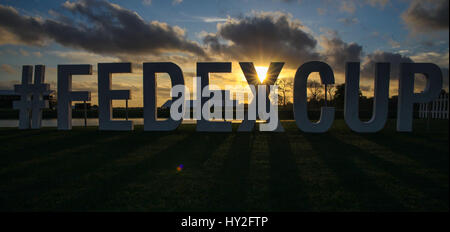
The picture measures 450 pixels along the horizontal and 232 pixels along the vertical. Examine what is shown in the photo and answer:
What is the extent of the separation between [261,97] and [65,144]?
7.79m

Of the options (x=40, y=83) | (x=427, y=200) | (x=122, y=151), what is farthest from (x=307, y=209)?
(x=40, y=83)

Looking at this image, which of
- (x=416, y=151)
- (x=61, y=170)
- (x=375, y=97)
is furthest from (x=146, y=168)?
(x=375, y=97)

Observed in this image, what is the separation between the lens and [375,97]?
10609 mm

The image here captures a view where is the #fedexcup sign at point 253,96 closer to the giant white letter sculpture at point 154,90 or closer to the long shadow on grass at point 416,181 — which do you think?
A: the giant white letter sculpture at point 154,90

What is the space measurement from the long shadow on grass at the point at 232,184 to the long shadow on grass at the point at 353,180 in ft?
4.82

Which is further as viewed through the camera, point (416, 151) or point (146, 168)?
point (416, 151)

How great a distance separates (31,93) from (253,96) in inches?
456

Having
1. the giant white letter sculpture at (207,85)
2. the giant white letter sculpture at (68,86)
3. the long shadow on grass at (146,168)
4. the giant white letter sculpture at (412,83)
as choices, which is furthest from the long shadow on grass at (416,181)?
the giant white letter sculpture at (68,86)

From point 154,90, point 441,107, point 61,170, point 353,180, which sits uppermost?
point 154,90

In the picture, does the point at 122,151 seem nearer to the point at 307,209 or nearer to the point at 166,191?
the point at 166,191

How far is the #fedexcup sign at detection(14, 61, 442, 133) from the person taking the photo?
34.8ft

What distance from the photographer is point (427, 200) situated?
3771 mm

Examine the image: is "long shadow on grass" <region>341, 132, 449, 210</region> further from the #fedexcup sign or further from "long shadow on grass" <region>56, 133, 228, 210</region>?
the #fedexcup sign

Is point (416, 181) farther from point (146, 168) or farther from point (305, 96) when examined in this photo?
point (305, 96)
